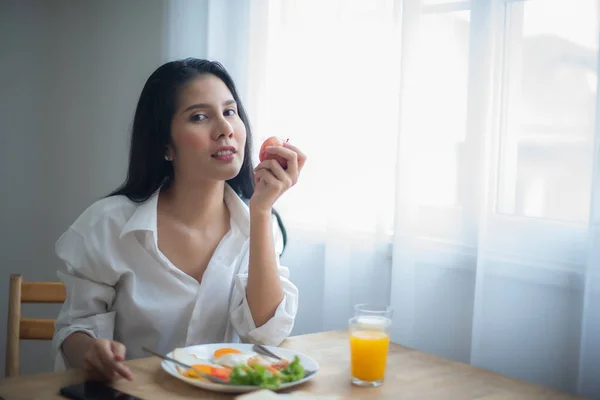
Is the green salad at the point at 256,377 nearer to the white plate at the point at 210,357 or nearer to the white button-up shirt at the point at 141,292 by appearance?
the white plate at the point at 210,357

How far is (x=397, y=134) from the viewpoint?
6.32ft

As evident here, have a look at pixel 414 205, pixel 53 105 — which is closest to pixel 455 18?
pixel 414 205

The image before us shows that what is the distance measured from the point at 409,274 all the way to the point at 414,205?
0.59 feet

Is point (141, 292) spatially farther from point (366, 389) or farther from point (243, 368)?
point (366, 389)

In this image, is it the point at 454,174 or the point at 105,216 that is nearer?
the point at 105,216

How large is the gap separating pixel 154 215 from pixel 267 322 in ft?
1.17

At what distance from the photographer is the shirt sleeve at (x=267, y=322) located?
4.99 feet

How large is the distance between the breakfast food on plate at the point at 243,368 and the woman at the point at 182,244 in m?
0.22

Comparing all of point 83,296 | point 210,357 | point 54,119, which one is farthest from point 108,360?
point 54,119

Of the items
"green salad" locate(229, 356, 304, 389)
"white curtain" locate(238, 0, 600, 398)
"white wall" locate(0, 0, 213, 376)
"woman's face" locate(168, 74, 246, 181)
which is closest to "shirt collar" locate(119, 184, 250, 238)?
"woman's face" locate(168, 74, 246, 181)

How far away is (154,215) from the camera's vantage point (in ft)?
5.41

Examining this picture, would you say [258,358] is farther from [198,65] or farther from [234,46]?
[234,46]

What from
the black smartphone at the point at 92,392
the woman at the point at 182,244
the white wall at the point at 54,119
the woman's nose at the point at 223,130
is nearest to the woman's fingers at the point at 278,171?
the woman at the point at 182,244

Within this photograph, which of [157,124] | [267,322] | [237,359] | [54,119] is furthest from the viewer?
[54,119]
